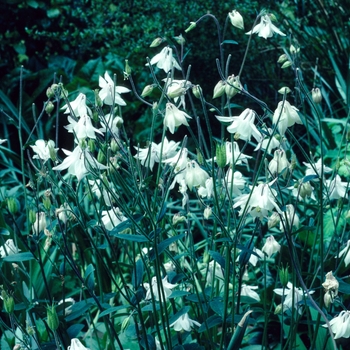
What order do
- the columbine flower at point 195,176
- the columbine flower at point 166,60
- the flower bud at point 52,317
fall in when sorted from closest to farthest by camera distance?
the flower bud at point 52,317, the columbine flower at point 195,176, the columbine flower at point 166,60

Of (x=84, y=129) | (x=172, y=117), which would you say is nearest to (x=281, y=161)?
(x=172, y=117)

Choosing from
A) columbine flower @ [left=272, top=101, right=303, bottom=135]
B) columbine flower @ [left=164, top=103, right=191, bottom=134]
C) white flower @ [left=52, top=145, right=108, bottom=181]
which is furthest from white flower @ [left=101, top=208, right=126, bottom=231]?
columbine flower @ [left=272, top=101, right=303, bottom=135]

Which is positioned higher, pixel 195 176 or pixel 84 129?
pixel 84 129

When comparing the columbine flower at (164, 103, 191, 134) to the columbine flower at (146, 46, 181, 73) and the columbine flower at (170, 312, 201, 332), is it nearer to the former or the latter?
the columbine flower at (146, 46, 181, 73)

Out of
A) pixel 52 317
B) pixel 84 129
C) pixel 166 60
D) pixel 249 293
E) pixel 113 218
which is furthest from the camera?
pixel 249 293

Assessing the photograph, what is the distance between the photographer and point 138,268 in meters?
1.32

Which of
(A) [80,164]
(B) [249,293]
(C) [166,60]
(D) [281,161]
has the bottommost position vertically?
(B) [249,293]

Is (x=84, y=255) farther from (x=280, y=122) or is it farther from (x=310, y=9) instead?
(x=310, y=9)

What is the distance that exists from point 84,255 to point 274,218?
1176 mm

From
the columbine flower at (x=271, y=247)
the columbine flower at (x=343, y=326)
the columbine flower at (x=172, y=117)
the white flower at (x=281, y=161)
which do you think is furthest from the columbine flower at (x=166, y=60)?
the columbine flower at (x=343, y=326)

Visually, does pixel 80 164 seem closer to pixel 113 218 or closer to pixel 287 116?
pixel 113 218

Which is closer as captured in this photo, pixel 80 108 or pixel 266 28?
pixel 80 108

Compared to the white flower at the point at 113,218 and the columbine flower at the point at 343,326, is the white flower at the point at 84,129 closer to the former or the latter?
the white flower at the point at 113,218

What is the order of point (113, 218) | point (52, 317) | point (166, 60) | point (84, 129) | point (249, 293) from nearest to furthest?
point (52, 317), point (84, 129), point (166, 60), point (113, 218), point (249, 293)
